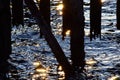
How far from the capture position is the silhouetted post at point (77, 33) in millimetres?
9320

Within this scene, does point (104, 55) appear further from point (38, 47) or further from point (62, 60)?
point (62, 60)

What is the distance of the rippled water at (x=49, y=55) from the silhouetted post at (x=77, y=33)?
0.34 meters

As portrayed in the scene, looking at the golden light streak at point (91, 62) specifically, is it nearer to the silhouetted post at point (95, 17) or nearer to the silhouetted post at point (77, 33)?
the silhouetted post at point (77, 33)

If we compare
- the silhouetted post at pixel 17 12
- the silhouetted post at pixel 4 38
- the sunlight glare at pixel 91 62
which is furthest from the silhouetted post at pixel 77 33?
the silhouetted post at pixel 17 12

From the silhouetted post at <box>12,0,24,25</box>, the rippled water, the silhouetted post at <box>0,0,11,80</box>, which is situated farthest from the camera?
the silhouetted post at <box>12,0,24,25</box>

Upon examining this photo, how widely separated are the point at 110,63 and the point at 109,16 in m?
7.66

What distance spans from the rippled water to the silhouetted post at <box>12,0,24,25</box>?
241 mm

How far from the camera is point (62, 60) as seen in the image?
827 cm

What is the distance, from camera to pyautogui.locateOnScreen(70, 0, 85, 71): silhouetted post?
932 centimetres

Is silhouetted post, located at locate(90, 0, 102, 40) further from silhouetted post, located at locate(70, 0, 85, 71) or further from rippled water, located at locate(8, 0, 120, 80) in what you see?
silhouetted post, located at locate(70, 0, 85, 71)

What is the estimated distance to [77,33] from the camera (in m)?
9.50

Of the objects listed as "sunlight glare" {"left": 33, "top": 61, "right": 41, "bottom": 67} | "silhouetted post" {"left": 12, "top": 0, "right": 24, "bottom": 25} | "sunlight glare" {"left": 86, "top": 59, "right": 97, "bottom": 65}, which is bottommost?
"sunlight glare" {"left": 86, "top": 59, "right": 97, "bottom": 65}

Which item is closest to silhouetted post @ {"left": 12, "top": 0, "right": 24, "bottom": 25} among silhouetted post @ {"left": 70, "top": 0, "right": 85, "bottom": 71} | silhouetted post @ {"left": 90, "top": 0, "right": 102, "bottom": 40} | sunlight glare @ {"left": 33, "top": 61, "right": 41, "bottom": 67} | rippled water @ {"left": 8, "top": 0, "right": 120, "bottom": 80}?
rippled water @ {"left": 8, "top": 0, "right": 120, "bottom": 80}

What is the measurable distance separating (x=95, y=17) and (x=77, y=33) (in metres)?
4.10
